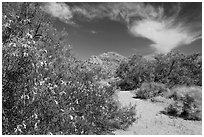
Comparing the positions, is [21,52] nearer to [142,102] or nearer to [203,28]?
[203,28]

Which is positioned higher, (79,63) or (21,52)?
(79,63)

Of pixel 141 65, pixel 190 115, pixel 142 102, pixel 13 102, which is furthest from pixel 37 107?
pixel 141 65

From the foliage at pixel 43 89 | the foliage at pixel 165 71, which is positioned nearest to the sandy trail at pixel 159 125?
the foliage at pixel 43 89

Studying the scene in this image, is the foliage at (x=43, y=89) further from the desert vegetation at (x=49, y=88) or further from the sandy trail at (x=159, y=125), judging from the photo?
the sandy trail at (x=159, y=125)

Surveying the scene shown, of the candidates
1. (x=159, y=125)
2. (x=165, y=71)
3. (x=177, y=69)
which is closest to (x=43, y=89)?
(x=159, y=125)

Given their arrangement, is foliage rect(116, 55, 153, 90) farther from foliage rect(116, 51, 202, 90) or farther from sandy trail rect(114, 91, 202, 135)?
sandy trail rect(114, 91, 202, 135)

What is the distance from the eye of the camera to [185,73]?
28.7m

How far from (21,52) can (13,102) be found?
1.52 meters

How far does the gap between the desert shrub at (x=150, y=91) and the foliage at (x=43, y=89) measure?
9494 mm

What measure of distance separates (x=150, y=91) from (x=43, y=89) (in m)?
15.3

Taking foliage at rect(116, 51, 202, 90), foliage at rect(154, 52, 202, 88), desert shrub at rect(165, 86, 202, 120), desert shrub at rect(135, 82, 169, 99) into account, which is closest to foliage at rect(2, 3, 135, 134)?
desert shrub at rect(165, 86, 202, 120)

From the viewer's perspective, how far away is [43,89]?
668 cm

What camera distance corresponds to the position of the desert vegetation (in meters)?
6.60

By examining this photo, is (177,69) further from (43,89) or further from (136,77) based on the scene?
(43,89)
